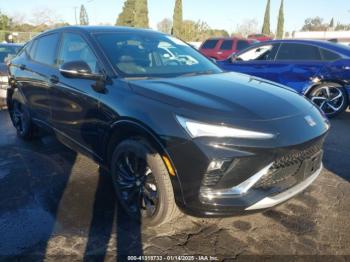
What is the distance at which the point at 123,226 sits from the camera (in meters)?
2.99

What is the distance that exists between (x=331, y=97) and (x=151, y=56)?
15.1ft

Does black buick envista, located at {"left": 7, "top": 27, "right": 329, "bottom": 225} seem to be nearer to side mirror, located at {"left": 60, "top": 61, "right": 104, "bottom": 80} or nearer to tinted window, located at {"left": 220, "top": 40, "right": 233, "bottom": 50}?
side mirror, located at {"left": 60, "top": 61, "right": 104, "bottom": 80}

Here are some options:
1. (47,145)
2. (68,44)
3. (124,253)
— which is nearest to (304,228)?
(124,253)

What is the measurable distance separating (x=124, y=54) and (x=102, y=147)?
954mm

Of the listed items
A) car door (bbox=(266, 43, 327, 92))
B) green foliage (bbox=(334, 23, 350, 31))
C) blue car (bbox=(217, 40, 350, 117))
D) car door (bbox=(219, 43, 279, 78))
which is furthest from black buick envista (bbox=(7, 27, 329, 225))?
green foliage (bbox=(334, 23, 350, 31))

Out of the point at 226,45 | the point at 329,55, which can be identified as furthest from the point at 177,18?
the point at 329,55

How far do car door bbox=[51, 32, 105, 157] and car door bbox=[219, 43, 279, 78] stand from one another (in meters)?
4.21

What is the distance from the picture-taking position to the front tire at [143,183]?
8.67ft

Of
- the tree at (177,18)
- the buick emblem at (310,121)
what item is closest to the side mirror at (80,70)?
the buick emblem at (310,121)

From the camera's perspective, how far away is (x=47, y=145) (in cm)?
512

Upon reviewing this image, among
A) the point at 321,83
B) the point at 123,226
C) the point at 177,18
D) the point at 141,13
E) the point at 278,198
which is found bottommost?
the point at 123,226

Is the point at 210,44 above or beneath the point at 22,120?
above

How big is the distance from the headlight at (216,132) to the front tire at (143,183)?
373mm

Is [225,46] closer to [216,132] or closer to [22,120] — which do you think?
[22,120]
